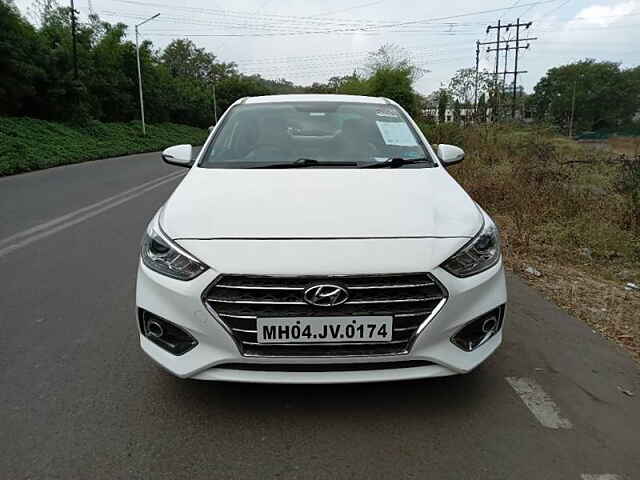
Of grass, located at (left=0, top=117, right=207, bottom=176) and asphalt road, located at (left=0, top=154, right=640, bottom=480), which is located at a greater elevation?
grass, located at (left=0, top=117, right=207, bottom=176)

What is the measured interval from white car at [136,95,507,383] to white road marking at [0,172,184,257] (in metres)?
3.97

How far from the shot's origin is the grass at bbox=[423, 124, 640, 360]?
4156 millimetres

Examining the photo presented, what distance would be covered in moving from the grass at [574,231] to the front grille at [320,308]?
1877 mm

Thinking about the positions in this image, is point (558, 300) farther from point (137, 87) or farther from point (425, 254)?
point (137, 87)

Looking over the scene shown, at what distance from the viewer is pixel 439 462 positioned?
220 cm

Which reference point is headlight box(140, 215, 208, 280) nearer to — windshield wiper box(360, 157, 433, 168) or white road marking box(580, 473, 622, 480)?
windshield wiper box(360, 157, 433, 168)

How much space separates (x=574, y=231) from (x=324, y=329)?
193 inches

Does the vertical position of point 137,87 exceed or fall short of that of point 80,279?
it exceeds it

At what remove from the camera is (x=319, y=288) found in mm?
2230

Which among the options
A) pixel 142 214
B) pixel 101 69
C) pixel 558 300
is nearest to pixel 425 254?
pixel 558 300

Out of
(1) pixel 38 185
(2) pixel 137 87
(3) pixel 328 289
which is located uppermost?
(2) pixel 137 87

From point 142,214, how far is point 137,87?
124ft

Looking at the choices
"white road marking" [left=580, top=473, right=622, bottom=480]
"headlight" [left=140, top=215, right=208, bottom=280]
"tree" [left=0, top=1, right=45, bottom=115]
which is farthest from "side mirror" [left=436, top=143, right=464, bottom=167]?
"tree" [left=0, top=1, right=45, bottom=115]

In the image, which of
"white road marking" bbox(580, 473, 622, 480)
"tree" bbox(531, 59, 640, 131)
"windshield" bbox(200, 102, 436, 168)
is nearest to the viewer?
"white road marking" bbox(580, 473, 622, 480)
